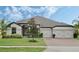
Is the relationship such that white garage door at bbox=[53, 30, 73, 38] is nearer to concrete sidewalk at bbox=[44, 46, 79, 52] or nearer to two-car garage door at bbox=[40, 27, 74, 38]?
two-car garage door at bbox=[40, 27, 74, 38]

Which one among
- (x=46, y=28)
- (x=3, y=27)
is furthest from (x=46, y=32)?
(x=3, y=27)

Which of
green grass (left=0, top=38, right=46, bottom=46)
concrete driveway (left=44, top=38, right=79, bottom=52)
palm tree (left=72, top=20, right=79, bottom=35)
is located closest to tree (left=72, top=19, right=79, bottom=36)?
palm tree (left=72, top=20, right=79, bottom=35)

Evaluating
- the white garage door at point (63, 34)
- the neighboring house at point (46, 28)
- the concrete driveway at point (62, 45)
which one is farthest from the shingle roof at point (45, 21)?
the concrete driveway at point (62, 45)

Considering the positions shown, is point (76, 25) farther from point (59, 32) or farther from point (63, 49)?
point (63, 49)

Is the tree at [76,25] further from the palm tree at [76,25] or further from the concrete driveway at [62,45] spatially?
the concrete driveway at [62,45]
